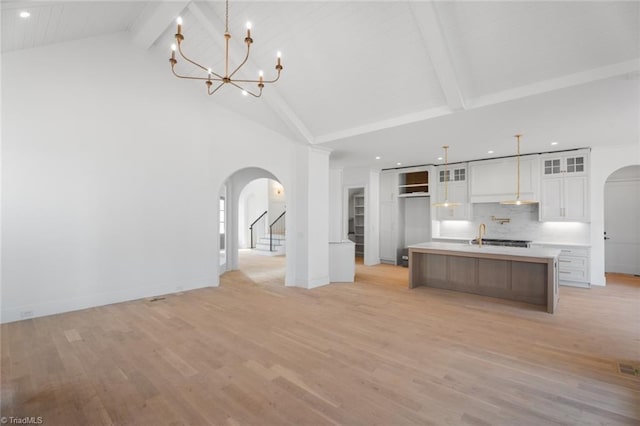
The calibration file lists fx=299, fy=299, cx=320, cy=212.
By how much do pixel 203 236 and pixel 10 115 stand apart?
10.4 feet

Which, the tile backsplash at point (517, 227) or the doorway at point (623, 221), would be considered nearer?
the tile backsplash at point (517, 227)

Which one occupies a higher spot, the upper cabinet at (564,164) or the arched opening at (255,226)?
the upper cabinet at (564,164)

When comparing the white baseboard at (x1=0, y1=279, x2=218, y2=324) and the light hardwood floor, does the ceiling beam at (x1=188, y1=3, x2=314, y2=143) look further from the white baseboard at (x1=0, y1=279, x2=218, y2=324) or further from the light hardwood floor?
the white baseboard at (x1=0, y1=279, x2=218, y2=324)

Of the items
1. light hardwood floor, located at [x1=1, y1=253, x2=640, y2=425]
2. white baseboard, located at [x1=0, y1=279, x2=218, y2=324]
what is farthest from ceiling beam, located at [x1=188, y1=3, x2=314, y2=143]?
white baseboard, located at [x1=0, y1=279, x2=218, y2=324]

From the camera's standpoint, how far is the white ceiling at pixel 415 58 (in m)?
2.94

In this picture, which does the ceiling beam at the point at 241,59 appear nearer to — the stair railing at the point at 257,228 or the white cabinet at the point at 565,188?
the white cabinet at the point at 565,188

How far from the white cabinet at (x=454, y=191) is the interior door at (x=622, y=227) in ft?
11.5

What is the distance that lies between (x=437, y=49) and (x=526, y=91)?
1.22 m

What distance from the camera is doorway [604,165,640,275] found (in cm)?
712

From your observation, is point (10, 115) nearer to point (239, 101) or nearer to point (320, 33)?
point (239, 101)

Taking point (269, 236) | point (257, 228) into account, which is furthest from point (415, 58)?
point (257, 228)

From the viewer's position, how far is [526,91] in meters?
3.51

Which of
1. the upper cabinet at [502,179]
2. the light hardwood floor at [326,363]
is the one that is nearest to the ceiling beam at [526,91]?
the light hardwood floor at [326,363]

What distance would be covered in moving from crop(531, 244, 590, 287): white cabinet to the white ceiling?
2178 millimetres
